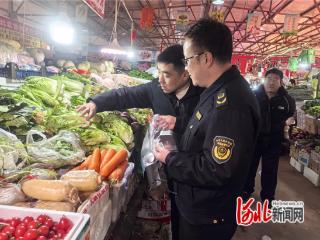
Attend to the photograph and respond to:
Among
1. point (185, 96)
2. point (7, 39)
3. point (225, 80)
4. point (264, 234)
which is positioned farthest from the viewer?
point (7, 39)

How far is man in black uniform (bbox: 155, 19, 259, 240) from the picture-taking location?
67.8 inches

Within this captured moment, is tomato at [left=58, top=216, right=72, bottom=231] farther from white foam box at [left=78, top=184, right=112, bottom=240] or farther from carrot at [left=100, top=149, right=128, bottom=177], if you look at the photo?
carrot at [left=100, top=149, right=128, bottom=177]

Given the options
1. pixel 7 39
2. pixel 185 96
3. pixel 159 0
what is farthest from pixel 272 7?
pixel 185 96

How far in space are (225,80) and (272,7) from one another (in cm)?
1435

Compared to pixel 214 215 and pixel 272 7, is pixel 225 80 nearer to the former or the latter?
pixel 214 215

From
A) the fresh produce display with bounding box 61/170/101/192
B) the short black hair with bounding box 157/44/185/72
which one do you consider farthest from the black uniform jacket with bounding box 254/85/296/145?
the fresh produce display with bounding box 61/170/101/192

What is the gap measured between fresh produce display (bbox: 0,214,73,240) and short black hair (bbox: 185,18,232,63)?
49.1 inches

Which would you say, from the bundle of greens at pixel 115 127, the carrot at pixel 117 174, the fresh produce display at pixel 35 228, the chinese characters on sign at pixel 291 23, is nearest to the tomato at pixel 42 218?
the fresh produce display at pixel 35 228

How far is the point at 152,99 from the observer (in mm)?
3238

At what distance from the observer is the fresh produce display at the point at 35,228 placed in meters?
1.20

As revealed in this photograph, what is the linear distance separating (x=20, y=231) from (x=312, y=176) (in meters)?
7.00

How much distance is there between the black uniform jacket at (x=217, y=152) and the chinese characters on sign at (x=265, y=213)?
13cm

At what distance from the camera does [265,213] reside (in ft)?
12.6

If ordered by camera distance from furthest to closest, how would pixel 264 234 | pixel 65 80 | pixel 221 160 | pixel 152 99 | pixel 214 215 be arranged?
1. pixel 264 234
2. pixel 65 80
3. pixel 152 99
4. pixel 214 215
5. pixel 221 160
